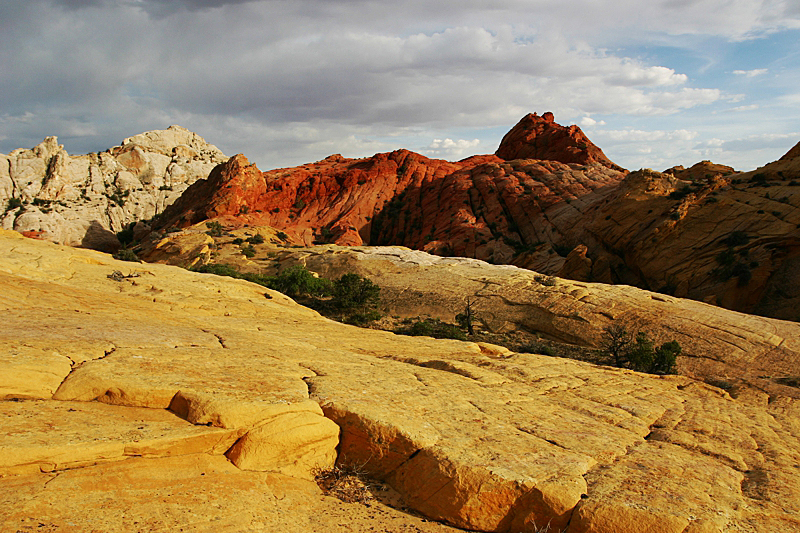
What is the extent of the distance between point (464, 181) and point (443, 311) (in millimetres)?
49408

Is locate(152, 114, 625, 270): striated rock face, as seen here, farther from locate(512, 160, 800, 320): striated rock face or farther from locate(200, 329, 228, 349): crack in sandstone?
locate(200, 329, 228, 349): crack in sandstone

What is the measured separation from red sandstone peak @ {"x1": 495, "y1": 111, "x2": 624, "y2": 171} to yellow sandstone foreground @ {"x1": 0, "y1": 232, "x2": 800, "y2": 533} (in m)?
76.9

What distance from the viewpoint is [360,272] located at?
4100cm

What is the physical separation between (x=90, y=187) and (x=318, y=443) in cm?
9351

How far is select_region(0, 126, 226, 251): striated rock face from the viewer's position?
71.9 meters

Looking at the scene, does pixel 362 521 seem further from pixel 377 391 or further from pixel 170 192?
pixel 170 192

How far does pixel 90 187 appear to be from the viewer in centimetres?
8194

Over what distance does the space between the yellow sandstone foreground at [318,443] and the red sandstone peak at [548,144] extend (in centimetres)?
7693

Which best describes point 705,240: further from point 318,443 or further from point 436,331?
point 318,443

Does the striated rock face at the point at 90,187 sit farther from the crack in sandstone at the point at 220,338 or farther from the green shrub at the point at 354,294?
the crack in sandstone at the point at 220,338

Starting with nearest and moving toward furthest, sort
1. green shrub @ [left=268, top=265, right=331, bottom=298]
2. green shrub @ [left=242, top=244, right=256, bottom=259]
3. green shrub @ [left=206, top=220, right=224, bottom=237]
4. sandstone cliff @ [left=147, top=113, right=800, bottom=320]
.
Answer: green shrub @ [left=268, top=265, right=331, bottom=298] < sandstone cliff @ [left=147, top=113, right=800, bottom=320] < green shrub @ [left=242, top=244, right=256, bottom=259] < green shrub @ [left=206, top=220, right=224, bottom=237]

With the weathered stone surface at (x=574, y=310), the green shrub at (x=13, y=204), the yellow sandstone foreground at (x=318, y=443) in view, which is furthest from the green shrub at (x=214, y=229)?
the yellow sandstone foreground at (x=318, y=443)

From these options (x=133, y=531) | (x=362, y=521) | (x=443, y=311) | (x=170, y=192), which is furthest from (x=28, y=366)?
(x=170, y=192)

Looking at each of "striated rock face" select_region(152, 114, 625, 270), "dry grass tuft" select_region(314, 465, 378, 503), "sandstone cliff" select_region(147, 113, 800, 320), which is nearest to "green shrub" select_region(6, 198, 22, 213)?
"striated rock face" select_region(152, 114, 625, 270)
